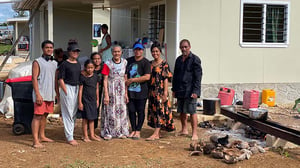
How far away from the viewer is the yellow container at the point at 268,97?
10281 millimetres

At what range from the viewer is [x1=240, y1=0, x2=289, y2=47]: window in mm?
10328

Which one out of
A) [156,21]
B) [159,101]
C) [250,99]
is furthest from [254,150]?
[156,21]

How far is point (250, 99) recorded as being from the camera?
382 inches

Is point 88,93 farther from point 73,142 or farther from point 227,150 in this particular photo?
point 227,150

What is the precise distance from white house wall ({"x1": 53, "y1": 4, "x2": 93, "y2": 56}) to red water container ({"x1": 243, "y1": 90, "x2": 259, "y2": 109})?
6159mm

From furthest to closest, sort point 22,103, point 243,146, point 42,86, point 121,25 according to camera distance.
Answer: point 121,25, point 22,103, point 42,86, point 243,146

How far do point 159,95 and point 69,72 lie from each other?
1528 mm

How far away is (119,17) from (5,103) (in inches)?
282

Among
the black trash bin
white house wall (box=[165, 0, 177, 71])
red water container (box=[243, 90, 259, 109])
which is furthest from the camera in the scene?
red water container (box=[243, 90, 259, 109])

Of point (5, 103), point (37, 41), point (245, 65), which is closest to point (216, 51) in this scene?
point (245, 65)

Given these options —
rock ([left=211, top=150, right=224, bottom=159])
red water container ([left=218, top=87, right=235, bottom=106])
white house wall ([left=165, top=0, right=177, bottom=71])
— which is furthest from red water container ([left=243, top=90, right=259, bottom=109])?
rock ([left=211, top=150, right=224, bottom=159])

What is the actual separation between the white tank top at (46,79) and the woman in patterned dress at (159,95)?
1620mm

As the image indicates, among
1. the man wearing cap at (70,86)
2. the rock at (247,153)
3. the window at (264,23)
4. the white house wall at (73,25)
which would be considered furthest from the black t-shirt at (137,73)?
the white house wall at (73,25)

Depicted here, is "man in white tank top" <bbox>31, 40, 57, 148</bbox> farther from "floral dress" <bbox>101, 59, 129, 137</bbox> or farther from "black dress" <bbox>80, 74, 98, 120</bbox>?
"floral dress" <bbox>101, 59, 129, 137</bbox>
